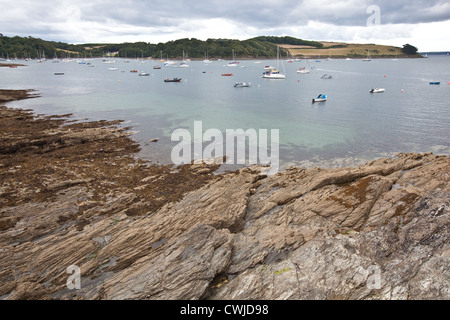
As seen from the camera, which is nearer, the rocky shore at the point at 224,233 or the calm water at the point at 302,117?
the rocky shore at the point at 224,233

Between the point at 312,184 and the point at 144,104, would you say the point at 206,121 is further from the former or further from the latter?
the point at 312,184

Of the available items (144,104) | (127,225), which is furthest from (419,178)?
(144,104)

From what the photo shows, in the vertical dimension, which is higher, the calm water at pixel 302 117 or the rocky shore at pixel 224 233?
the calm water at pixel 302 117

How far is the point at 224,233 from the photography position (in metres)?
16.7

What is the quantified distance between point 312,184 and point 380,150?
20.5 metres

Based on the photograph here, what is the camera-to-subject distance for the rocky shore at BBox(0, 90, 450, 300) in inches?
509

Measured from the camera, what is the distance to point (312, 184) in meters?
22.3

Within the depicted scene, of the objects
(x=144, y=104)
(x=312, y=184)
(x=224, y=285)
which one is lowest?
(x=224, y=285)

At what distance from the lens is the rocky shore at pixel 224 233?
1294 centimetres

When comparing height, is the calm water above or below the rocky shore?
above

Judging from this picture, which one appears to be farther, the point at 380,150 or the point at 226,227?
the point at 380,150

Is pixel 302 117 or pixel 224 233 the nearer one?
pixel 224 233

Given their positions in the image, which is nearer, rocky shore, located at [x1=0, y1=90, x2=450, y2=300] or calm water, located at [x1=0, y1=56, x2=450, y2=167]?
rocky shore, located at [x1=0, y1=90, x2=450, y2=300]

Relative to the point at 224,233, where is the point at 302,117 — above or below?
above
